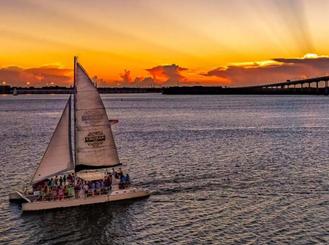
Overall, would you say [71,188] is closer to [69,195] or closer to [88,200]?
[69,195]

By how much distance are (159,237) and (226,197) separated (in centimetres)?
1044

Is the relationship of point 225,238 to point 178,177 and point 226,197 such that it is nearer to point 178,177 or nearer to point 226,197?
point 226,197

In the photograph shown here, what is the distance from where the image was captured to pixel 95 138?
40375 mm

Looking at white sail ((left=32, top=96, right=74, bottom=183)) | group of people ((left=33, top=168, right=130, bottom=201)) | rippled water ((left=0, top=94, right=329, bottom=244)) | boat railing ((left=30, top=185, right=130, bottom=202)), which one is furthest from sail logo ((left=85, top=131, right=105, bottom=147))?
rippled water ((left=0, top=94, right=329, bottom=244))

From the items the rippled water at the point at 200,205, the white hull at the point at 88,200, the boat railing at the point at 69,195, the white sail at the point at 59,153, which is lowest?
the rippled water at the point at 200,205

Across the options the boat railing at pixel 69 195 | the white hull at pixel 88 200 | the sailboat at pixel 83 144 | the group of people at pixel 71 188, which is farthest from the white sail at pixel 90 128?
the white hull at pixel 88 200

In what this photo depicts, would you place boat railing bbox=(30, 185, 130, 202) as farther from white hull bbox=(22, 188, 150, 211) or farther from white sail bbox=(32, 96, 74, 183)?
white sail bbox=(32, 96, 74, 183)

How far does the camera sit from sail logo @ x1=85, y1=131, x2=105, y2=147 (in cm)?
4022

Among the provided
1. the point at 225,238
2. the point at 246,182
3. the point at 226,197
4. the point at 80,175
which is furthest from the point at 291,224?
the point at 80,175

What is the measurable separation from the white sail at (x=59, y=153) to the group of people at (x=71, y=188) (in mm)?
723

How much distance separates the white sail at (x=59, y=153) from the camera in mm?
39500

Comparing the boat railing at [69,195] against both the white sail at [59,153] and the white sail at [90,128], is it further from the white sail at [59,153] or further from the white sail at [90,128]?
the white sail at [90,128]

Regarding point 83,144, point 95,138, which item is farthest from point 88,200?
point 95,138

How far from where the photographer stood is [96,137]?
40.4 m
